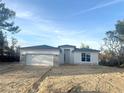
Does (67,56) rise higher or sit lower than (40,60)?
higher

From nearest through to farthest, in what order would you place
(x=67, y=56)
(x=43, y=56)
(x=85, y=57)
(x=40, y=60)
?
(x=40, y=60) → (x=43, y=56) → (x=85, y=57) → (x=67, y=56)

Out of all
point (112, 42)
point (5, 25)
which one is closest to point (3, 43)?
point (5, 25)

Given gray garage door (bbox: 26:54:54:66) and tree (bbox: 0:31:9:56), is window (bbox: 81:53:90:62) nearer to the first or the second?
gray garage door (bbox: 26:54:54:66)

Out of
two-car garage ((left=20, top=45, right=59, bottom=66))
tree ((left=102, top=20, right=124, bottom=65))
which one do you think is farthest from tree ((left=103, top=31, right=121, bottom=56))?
two-car garage ((left=20, top=45, right=59, bottom=66))

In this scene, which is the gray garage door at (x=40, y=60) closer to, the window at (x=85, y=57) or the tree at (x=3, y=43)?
the window at (x=85, y=57)

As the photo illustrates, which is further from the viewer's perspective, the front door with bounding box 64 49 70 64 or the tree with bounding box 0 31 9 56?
the tree with bounding box 0 31 9 56

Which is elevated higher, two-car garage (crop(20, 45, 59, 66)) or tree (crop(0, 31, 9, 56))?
tree (crop(0, 31, 9, 56))

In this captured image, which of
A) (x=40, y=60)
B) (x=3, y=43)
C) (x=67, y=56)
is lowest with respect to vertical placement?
(x=40, y=60)

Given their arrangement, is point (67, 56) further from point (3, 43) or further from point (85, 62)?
point (3, 43)

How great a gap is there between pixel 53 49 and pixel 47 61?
5.64 ft

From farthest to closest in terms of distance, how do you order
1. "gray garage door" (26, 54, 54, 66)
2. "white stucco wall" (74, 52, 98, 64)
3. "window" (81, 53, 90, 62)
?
"window" (81, 53, 90, 62), "white stucco wall" (74, 52, 98, 64), "gray garage door" (26, 54, 54, 66)

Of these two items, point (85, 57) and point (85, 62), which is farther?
point (85, 57)

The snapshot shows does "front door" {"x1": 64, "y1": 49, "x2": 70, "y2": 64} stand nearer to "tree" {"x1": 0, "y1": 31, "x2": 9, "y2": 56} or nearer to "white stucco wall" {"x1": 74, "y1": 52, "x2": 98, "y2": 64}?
"white stucco wall" {"x1": 74, "y1": 52, "x2": 98, "y2": 64}

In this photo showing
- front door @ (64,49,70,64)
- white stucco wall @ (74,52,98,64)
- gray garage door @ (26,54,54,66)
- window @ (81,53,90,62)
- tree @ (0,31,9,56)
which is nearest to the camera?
gray garage door @ (26,54,54,66)
